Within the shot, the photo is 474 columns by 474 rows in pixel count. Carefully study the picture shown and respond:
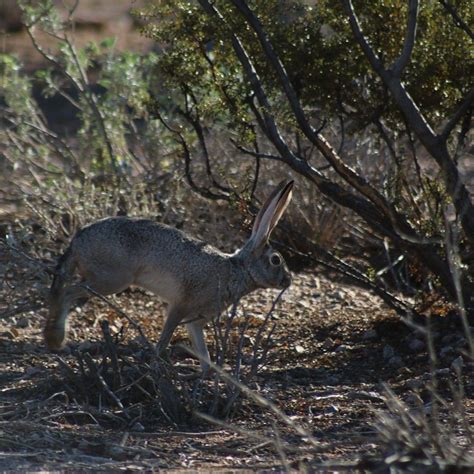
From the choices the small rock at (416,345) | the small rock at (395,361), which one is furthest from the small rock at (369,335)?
the small rock at (395,361)

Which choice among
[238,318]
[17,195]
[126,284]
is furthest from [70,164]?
[126,284]

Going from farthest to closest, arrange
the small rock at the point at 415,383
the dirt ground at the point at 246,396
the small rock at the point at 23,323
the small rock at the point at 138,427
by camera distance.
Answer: the small rock at the point at 23,323
the small rock at the point at 415,383
the small rock at the point at 138,427
the dirt ground at the point at 246,396

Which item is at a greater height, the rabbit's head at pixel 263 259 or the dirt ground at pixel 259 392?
the rabbit's head at pixel 263 259

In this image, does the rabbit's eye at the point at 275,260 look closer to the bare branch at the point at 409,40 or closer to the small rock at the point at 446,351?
the small rock at the point at 446,351

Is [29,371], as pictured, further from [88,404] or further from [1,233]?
[1,233]

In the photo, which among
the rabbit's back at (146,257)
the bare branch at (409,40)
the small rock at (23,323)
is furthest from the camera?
the small rock at (23,323)

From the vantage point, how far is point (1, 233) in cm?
915

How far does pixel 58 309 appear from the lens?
6934 millimetres

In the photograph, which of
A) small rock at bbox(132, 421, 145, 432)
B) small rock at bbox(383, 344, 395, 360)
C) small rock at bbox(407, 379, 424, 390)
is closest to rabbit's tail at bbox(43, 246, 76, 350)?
small rock at bbox(132, 421, 145, 432)

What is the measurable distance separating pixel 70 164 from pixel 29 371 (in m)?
3.41

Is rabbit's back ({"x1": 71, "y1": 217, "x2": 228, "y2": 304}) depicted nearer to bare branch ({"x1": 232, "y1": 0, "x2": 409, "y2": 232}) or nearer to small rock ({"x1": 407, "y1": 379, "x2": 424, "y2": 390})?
bare branch ({"x1": 232, "y1": 0, "x2": 409, "y2": 232})

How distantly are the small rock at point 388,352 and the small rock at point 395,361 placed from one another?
0.04 meters

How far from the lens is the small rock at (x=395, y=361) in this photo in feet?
22.9

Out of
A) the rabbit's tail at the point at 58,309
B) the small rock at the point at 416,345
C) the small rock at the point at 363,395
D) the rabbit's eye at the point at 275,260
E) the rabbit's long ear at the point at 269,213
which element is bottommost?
the small rock at the point at 363,395
